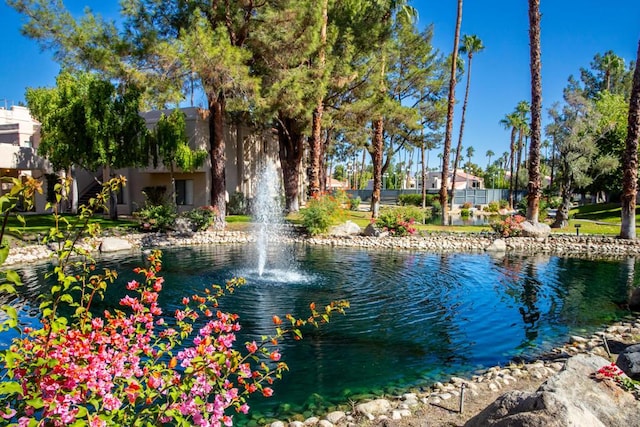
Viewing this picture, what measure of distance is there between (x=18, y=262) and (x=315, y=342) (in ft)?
37.4

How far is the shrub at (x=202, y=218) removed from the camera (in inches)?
784

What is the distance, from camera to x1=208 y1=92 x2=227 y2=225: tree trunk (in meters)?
20.4

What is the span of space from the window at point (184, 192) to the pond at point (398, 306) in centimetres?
1187

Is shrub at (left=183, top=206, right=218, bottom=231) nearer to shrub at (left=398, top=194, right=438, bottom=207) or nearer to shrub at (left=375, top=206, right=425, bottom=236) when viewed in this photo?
shrub at (left=375, top=206, right=425, bottom=236)

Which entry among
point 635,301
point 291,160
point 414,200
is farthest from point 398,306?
point 414,200

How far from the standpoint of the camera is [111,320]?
3.04 meters

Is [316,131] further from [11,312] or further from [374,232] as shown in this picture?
[11,312]

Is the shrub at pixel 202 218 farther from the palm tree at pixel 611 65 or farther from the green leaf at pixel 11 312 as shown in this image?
the palm tree at pixel 611 65

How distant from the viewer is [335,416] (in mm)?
4668

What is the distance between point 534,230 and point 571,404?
16.6 m

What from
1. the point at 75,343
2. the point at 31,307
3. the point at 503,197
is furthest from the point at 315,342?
the point at 503,197

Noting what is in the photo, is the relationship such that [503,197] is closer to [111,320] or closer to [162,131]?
[162,131]

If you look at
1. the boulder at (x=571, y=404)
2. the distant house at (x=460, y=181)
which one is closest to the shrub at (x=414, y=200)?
the distant house at (x=460, y=181)

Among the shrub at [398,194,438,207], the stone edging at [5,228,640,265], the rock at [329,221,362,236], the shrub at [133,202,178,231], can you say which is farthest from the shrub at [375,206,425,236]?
the shrub at [398,194,438,207]
